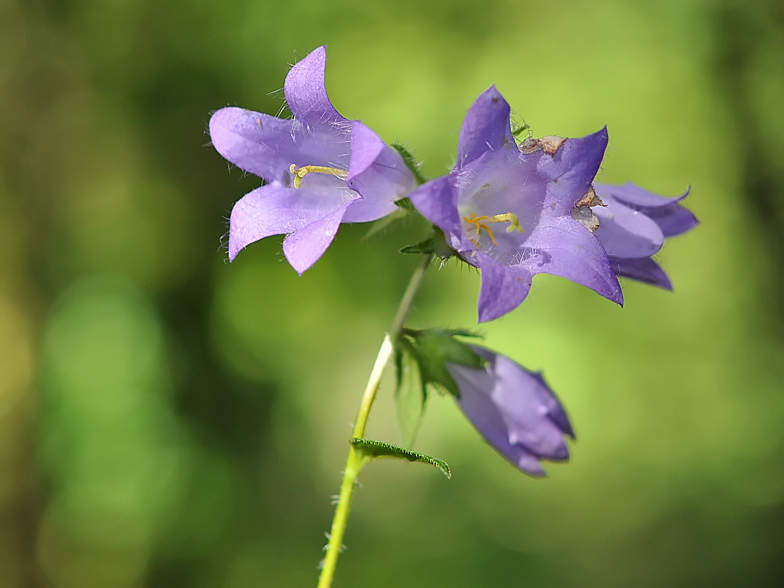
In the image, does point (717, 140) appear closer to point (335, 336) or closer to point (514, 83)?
point (514, 83)

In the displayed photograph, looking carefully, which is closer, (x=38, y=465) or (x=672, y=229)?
(x=672, y=229)

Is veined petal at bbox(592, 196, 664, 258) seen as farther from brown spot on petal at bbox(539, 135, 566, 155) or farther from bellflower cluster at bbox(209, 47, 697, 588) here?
brown spot on petal at bbox(539, 135, 566, 155)

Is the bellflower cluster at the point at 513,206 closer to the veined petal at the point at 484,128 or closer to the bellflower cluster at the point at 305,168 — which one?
the veined petal at the point at 484,128

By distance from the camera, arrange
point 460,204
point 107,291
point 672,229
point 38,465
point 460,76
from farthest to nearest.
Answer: point 460,76 < point 107,291 < point 38,465 < point 672,229 < point 460,204

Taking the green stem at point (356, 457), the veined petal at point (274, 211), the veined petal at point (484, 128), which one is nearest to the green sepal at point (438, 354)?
the green stem at point (356, 457)

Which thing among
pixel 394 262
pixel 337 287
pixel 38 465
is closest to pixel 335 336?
pixel 337 287

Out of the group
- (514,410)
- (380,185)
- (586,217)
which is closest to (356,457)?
(514,410)
